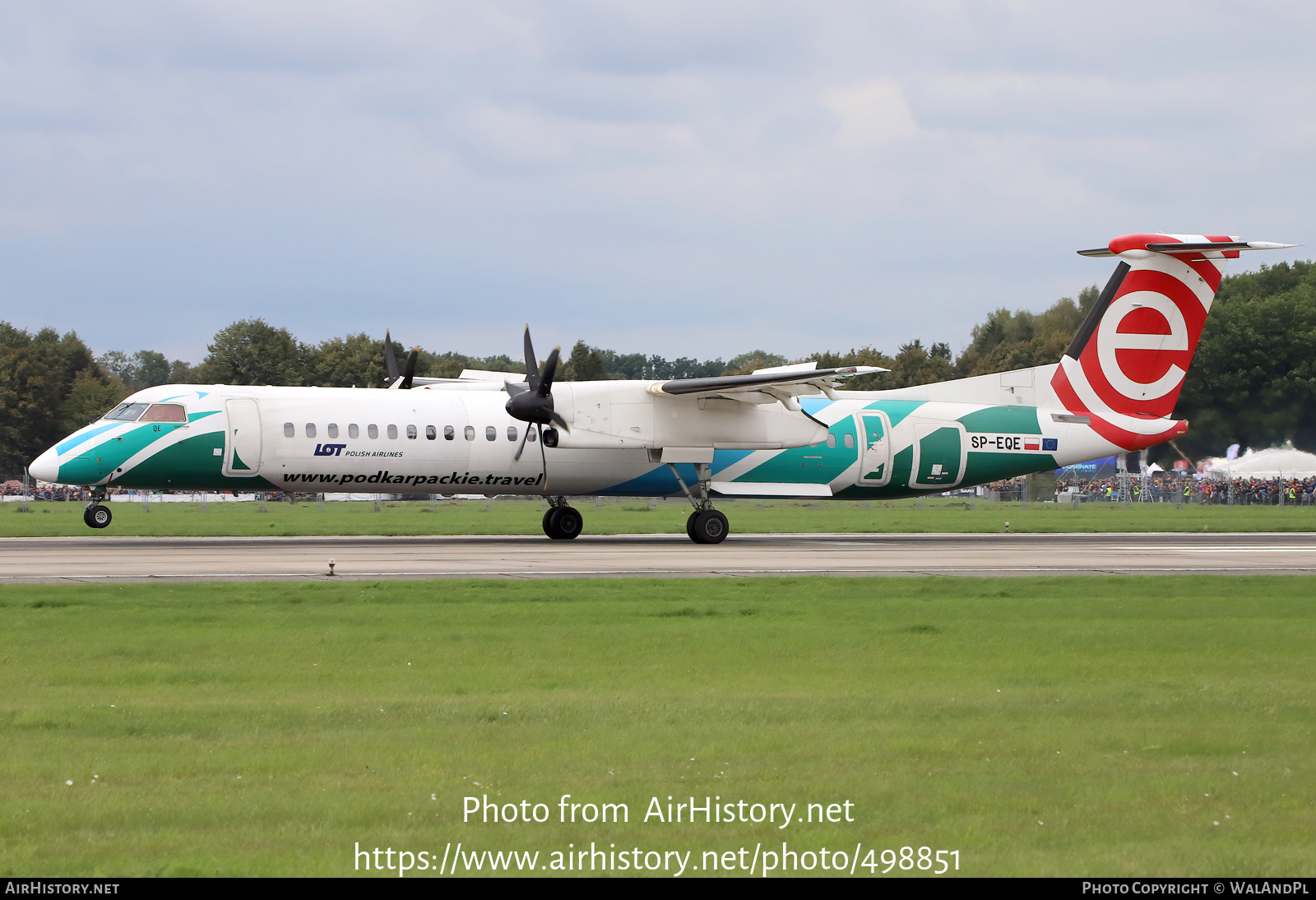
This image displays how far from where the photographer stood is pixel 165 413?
87.9 ft

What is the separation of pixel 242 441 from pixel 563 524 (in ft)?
27.0

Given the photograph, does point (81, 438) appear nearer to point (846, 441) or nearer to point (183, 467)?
point (183, 467)

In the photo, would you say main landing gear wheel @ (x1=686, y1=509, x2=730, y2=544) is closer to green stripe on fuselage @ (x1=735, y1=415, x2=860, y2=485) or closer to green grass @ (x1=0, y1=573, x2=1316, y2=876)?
green stripe on fuselage @ (x1=735, y1=415, x2=860, y2=485)

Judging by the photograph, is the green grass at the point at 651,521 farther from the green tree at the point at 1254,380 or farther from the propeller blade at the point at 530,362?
the green tree at the point at 1254,380

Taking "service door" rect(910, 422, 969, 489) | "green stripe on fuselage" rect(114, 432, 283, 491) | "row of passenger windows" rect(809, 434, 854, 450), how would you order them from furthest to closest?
"service door" rect(910, 422, 969, 489), "row of passenger windows" rect(809, 434, 854, 450), "green stripe on fuselage" rect(114, 432, 283, 491)

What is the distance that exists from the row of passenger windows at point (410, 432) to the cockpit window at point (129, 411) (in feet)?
10.2

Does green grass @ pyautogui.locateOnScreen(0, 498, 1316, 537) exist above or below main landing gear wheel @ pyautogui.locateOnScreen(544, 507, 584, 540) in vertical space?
below

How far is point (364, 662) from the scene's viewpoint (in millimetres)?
11523

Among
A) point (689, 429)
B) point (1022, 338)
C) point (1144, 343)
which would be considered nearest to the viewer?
point (689, 429)

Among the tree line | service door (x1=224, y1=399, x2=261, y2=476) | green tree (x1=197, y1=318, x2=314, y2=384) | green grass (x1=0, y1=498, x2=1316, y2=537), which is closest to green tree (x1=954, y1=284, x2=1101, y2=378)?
the tree line

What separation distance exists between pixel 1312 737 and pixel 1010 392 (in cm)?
2532

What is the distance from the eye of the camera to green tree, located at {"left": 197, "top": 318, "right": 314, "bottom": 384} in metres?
86.0

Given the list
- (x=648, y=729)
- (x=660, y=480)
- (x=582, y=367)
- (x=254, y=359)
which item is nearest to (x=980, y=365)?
(x=582, y=367)

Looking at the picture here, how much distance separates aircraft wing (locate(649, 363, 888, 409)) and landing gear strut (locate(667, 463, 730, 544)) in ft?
6.44
